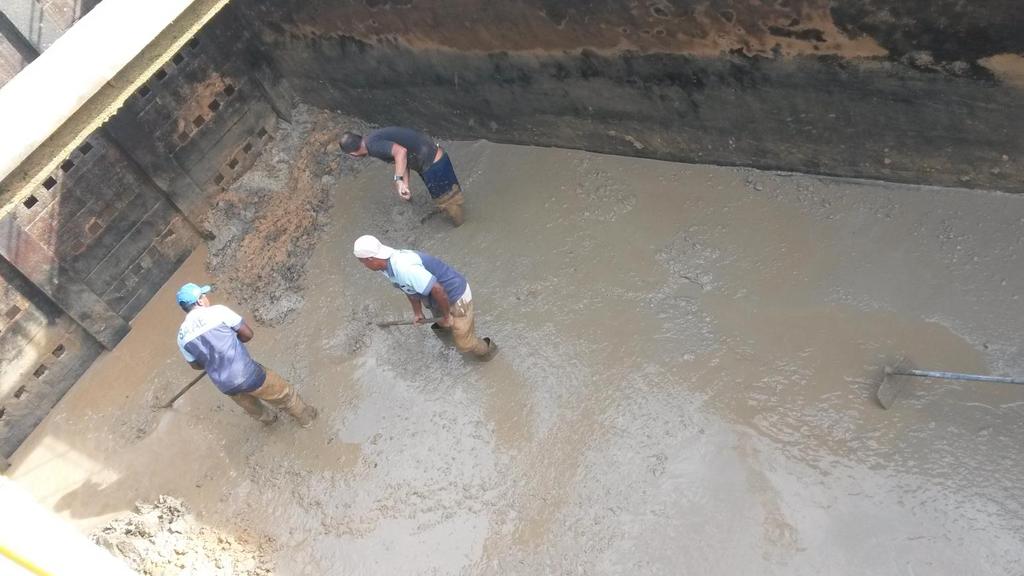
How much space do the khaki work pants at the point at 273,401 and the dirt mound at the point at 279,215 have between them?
1000 mm

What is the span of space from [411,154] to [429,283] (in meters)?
1.66

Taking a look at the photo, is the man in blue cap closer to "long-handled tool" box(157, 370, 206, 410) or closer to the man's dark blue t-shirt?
"long-handled tool" box(157, 370, 206, 410)

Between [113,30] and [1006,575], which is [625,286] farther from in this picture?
[113,30]

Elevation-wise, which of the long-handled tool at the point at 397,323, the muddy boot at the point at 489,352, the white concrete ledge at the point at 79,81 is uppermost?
the white concrete ledge at the point at 79,81

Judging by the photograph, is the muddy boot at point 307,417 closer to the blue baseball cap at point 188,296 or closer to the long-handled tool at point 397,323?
the long-handled tool at point 397,323

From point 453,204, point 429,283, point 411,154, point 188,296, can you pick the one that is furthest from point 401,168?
point 188,296

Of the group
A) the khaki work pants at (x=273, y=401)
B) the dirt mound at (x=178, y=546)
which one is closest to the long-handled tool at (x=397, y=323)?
the khaki work pants at (x=273, y=401)

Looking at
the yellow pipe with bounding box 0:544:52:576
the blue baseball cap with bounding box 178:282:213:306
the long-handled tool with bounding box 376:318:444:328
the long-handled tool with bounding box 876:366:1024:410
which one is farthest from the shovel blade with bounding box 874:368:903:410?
the blue baseball cap with bounding box 178:282:213:306

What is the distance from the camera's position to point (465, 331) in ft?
16.6

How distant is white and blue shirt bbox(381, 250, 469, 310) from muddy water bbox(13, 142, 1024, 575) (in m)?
0.71

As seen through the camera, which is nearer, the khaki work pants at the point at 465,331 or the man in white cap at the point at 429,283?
the man in white cap at the point at 429,283

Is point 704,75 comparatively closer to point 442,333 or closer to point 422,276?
point 422,276

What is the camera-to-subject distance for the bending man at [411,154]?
595cm

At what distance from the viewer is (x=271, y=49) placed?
24.2 ft
